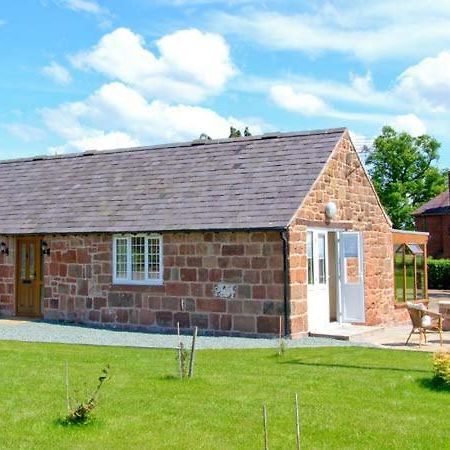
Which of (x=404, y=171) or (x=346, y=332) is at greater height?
(x=404, y=171)

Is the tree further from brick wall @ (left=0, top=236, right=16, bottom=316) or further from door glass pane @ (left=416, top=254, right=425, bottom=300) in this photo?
brick wall @ (left=0, top=236, right=16, bottom=316)

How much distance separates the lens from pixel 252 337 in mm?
15914

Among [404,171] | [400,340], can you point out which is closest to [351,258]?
[400,340]

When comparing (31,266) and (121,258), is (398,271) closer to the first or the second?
(121,258)

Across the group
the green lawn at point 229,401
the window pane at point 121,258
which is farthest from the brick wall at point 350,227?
the window pane at point 121,258

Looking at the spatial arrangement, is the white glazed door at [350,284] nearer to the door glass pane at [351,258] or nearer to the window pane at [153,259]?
the door glass pane at [351,258]

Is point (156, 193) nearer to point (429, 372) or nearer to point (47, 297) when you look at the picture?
point (47, 297)

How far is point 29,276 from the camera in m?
20.1

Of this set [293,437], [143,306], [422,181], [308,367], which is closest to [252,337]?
[143,306]

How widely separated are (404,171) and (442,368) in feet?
185

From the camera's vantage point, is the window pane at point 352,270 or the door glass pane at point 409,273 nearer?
the window pane at point 352,270

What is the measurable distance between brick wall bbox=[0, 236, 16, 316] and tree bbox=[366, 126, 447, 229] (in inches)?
1817

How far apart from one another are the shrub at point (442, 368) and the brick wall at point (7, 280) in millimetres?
14108

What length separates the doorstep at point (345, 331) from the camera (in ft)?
51.1
